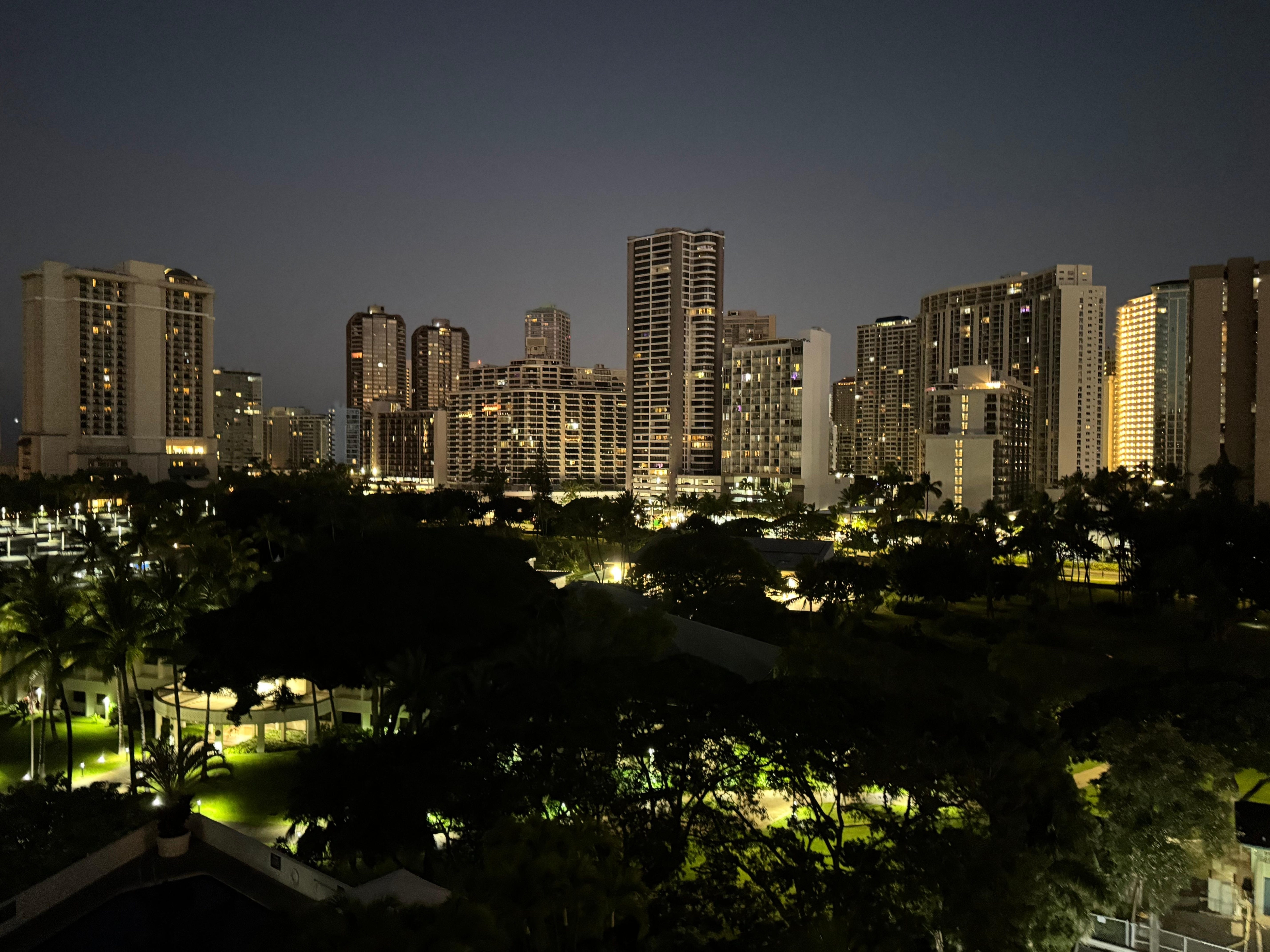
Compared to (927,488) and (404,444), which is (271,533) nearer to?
(927,488)

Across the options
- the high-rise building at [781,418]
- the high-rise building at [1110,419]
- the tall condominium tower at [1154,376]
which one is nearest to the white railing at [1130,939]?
the high-rise building at [781,418]

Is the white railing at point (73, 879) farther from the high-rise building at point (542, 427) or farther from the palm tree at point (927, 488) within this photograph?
the high-rise building at point (542, 427)

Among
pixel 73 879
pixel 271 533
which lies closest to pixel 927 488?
pixel 271 533

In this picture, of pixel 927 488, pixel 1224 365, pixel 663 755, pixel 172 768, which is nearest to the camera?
pixel 663 755

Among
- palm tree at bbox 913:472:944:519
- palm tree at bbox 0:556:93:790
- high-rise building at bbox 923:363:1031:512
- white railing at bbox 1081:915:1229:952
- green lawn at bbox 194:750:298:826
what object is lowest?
green lawn at bbox 194:750:298:826

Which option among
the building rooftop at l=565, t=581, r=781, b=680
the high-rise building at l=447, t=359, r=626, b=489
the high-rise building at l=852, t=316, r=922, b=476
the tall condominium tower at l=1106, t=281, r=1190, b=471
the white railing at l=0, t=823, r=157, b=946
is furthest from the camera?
the high-rise building at l=852, t=316, r=922, b=476

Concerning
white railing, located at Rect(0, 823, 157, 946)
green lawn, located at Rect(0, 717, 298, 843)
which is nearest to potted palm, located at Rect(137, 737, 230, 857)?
green lawn, located at Rect(0, 717, 298, 843)

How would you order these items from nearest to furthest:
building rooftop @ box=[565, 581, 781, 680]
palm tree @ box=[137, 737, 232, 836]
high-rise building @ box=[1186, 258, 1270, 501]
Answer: palm tree @ box=[137, 737, 232, 836], building rooftop @ box=[565, 581, 781, 680], high-rise building @ box=[1186, 258, 1270, 501]

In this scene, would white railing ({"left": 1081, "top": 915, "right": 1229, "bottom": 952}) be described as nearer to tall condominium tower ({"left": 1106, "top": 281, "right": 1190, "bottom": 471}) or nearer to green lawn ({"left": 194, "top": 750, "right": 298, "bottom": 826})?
green lawn ({"left": 194, "top": 750, "right": 298, "bottom": 826})
